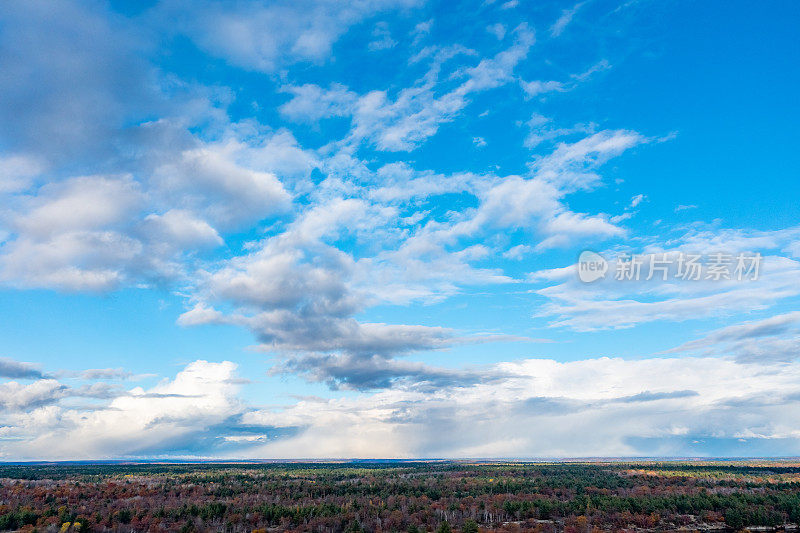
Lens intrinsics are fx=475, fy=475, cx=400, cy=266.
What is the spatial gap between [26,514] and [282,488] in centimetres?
4743

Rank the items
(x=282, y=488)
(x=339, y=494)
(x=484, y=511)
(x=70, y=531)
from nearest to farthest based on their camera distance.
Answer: (x=70, y=531), (x=484, y=511), (x=339, y=494), (x=282, y=488)

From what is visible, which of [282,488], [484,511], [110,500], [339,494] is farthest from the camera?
[282,488]

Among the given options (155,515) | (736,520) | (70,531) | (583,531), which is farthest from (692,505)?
(70,531)

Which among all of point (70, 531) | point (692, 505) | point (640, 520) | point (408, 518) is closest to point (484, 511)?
point (408, 518)

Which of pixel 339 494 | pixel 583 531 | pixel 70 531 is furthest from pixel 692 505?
pixel 70 531

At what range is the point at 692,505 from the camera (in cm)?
6550

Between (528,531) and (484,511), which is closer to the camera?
(528,531)

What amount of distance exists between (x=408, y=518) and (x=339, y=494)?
109 ft

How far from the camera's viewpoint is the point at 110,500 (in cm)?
7612

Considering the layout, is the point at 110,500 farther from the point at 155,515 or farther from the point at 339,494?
the point at 339,494

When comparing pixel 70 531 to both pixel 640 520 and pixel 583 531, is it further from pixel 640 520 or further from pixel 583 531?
pixel 640 520

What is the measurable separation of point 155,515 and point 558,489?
66.3 metres

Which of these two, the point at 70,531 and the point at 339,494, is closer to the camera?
the point at 70,531

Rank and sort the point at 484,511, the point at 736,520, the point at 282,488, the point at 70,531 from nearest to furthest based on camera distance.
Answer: the point at 70,531 → the point at 736,520 → the point at 484,511 → the point at 282,488
